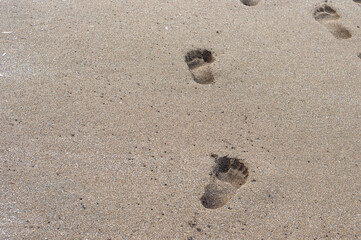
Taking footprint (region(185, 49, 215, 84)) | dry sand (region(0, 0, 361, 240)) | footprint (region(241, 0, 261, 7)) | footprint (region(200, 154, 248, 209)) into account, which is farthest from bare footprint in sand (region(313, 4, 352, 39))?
footprint (region(200, 154, 248, 209))

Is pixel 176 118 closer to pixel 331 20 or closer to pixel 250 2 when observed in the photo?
pixel 250 2

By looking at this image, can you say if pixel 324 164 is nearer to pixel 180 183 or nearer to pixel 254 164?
pixel 254 164

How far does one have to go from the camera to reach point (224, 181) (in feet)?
7.93

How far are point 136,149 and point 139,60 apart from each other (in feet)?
2.54

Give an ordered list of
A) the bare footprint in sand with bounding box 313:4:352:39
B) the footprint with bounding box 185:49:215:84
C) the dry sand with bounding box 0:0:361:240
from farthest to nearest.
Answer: the bare footprint in sand with bounding box 313:4:352:39
the footprint with bounding box 185:49:215:84
the dry sand with bounding box 0:0:361:240

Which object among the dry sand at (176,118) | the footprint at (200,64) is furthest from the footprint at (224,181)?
the footprint at (200,64)

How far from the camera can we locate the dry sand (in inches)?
88.4

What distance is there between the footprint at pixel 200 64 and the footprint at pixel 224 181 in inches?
26.1

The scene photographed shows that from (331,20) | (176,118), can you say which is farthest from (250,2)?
(176,118)

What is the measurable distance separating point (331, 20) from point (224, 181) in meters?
1.87

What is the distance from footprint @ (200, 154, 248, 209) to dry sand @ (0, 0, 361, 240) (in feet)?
0.07

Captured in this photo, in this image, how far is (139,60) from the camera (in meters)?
2.96

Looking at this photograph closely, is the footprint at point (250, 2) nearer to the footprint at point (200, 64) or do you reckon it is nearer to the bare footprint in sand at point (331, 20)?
the bare footprint in sand at point (331, 20)

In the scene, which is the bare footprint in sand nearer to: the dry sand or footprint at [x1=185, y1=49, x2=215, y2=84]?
the dry sand
